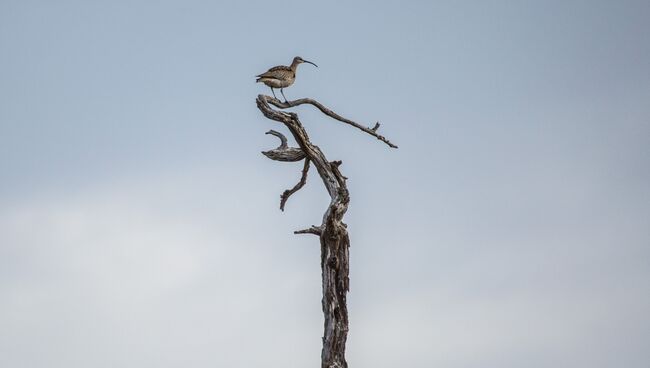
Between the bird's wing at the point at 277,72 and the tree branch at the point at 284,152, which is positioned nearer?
the tree branch at the point at 284,152

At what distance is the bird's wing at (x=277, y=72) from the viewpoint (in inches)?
755

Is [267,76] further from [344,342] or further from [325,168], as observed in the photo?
[344,342]

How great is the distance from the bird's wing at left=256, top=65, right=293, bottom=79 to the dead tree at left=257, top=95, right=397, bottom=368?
1.51m

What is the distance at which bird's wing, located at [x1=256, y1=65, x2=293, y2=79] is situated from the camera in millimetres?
19188

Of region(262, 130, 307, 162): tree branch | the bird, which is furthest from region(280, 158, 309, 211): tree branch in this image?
the bird

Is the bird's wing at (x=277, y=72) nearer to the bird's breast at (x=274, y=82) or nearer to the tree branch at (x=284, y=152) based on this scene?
the bird's breast at (x=274, y=82)

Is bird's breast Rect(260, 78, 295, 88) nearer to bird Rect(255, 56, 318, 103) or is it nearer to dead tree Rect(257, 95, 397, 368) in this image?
bird Rect(255, 56, 318, 103)

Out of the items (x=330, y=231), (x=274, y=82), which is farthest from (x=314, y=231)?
(x=274, y=82)

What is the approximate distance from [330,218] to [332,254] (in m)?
0.60

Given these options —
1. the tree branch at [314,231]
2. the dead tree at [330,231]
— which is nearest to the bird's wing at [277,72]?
the dead tree at [330,231]

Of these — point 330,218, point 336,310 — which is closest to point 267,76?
point 330,218

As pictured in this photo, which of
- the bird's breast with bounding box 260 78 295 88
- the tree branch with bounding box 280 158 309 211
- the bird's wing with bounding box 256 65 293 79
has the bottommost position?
the tree branch with bounding box 280 158 309 211

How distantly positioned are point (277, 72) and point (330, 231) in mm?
3704

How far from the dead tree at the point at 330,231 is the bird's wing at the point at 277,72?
4.96 ft
